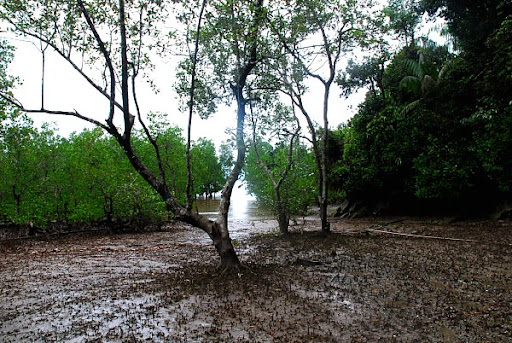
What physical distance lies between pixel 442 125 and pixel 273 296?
1566 centimetres

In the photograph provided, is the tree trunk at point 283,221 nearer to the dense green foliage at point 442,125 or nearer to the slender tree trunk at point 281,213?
the slender tree trunk at point 281,213

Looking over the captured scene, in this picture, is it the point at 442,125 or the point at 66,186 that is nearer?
the point at 442,125

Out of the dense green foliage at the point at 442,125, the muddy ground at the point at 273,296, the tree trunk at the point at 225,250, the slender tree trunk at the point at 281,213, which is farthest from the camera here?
the slender tree trunk at the point at 281,213

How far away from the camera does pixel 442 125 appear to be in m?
18.9

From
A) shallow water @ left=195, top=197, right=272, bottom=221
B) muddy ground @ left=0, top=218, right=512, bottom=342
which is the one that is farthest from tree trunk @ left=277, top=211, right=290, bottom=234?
muddy ground @ left=0, top=218, right=512, bottom=342

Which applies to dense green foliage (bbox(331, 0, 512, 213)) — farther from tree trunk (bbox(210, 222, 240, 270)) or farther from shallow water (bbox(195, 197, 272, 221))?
tree trunk (bbox(210, 222, 240, 270))

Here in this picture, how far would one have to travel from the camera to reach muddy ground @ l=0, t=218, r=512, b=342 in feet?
17.3

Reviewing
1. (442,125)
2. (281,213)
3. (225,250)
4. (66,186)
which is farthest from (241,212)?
(225,250)

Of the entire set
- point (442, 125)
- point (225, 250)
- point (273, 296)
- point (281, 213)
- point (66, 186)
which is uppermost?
point (442, 125)

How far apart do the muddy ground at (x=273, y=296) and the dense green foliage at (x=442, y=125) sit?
615 cm

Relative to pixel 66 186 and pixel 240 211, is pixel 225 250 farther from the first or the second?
pixel 240 211

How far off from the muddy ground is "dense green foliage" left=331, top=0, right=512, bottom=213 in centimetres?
615

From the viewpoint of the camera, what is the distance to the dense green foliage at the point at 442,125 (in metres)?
16.0

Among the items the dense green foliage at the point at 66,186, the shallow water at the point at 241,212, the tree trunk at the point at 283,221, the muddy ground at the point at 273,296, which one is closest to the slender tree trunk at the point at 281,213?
the tree trunk at the point at 283,221
